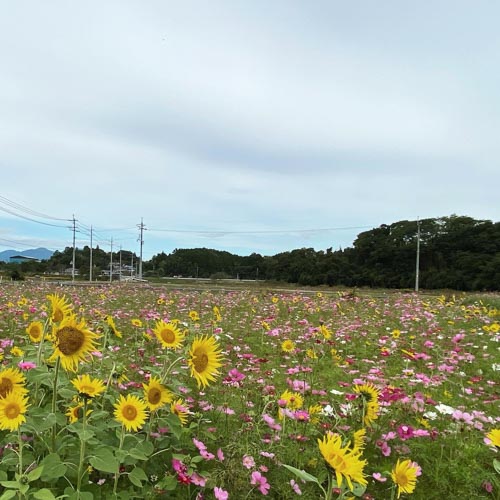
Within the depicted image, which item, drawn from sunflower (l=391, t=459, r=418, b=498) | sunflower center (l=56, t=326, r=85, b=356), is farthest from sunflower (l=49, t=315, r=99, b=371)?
sunflower (l=391, t=459, r=418, b=498)

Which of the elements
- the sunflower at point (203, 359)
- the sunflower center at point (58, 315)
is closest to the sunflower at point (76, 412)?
the sunflower center at point (58, 315)

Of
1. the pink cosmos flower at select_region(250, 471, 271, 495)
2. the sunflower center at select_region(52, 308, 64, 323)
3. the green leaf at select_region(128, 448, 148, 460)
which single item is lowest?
the pink cosmos flower at select_region(250, 471, 271, 495)

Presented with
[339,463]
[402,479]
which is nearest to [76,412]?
[339,463]

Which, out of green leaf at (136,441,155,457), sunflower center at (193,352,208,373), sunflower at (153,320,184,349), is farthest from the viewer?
sunflower at (153,320,184,349)

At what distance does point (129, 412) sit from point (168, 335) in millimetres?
422

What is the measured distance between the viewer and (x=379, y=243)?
50031 millimetres

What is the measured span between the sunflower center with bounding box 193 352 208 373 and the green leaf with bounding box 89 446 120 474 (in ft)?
1.30

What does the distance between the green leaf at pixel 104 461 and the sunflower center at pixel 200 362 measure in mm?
395

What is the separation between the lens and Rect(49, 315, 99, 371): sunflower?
149cm

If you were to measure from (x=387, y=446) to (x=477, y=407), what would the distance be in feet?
4.49

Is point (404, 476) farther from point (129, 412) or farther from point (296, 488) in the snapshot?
point (129, 412)

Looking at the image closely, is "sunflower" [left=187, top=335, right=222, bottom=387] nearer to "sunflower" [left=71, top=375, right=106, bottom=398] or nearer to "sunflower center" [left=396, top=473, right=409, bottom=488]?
"sunflower" [left=71, top=375, right=106, bottom=398]

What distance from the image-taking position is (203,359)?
1.65 meters

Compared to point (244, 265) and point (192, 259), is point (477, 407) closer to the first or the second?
point (244, 265)
